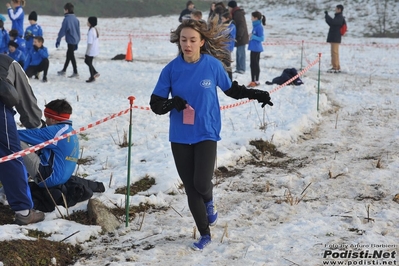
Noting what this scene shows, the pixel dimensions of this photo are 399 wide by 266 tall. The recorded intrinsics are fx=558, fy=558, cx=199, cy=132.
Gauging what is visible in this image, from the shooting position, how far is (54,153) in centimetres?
568

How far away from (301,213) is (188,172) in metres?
1.51

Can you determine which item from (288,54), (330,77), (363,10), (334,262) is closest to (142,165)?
(334,262)

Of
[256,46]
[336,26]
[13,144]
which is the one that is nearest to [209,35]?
[13,144]

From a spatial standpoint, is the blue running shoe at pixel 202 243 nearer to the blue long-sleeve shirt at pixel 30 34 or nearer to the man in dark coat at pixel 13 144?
the man in dark coat at pixel 13 144

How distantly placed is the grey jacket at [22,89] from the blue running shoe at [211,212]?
72.0 inches

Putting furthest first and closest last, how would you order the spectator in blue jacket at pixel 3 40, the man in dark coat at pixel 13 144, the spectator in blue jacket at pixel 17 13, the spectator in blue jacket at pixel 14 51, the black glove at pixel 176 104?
the spectator in blue jacket at pixel 17 13
the spectator in blue jacket at pixel 3 40
the spectator in blue jacket at pixel 14 51
the man in dark coat at pixel 13 144
the black glove at pixel 176 104

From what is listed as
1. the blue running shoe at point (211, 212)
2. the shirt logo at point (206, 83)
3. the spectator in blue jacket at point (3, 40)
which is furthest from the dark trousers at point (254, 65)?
the shirt logo at point (206, 83)

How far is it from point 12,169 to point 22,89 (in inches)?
30.5

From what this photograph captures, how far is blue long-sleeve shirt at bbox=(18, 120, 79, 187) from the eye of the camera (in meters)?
5.55

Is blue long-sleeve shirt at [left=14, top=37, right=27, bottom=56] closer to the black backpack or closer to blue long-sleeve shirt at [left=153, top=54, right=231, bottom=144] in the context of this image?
the black backpack

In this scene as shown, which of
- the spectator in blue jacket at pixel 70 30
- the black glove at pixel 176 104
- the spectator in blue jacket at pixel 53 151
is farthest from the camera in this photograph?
the spectator in blue jacket at pixel 70 30

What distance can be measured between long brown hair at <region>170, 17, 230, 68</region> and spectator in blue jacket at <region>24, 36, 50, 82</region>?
8983 millimetres

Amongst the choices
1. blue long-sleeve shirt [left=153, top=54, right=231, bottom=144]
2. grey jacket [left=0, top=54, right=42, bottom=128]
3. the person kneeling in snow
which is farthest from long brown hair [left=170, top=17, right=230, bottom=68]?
the person kneeling in snow

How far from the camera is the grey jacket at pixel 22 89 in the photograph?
5.02m
